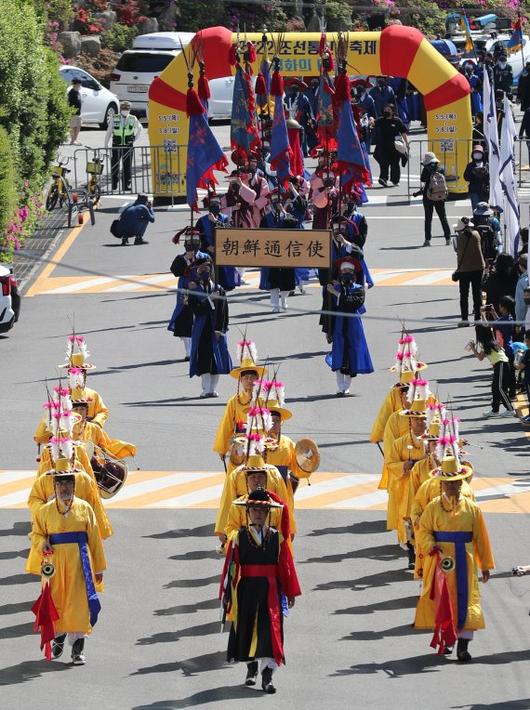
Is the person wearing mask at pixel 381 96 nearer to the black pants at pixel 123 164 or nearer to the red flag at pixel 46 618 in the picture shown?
the black pants at pixel 123 164

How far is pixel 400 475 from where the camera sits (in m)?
16.8

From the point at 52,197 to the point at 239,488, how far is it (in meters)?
22.4

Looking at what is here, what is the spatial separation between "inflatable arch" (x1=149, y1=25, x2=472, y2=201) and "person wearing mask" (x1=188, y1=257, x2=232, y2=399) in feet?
40.3

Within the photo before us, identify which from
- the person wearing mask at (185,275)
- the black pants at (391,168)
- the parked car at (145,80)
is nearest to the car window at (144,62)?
the parked car at (145,80)

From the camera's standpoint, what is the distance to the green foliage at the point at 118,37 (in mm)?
51969

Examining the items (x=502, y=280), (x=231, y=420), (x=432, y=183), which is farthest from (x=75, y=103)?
(x=231, y=420)

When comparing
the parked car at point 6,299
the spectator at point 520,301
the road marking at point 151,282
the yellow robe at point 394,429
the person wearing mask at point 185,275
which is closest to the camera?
the yellow robe at point 394,429

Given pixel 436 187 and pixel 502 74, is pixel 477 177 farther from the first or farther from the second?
pixel 502 74

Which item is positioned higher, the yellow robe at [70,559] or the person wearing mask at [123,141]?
the person wearing mask at [123,141]

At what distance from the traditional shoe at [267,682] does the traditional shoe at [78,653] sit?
4.82ft

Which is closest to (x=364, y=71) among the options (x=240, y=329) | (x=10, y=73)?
(x=10, y=73)

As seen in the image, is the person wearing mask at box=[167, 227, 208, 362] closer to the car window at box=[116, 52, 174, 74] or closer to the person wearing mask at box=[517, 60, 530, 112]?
the person wearing mask at box=[517, 60, 530, 112]

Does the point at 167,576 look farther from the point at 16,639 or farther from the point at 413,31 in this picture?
the point at 413,31

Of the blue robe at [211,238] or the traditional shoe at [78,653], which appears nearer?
the traditional shoe at [78,653]
